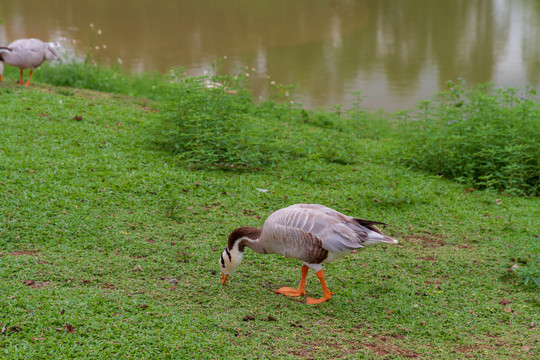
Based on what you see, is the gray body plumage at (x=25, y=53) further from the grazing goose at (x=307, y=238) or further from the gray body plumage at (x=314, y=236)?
the gray body plumage at (x=314, y=236)

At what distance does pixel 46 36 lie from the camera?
53.0ft

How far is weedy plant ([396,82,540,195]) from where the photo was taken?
738 cm

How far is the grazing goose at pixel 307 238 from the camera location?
169 inches

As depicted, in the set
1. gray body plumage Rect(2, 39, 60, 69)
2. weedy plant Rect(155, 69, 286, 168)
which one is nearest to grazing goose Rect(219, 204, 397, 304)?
weedy plant Rect(155, 69, 286, 168)

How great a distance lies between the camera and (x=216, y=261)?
4.98m

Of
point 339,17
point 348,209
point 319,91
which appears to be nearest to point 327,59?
point 319,91

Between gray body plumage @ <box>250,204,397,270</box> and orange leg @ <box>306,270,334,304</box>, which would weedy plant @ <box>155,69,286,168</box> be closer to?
gray body plumage @ <box>250,204,397,270</box>

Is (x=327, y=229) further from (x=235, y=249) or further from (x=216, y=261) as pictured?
(x=216, y=261)

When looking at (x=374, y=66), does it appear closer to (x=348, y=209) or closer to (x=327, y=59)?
(x=327, y=59)

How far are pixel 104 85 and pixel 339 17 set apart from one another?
13.3 meters

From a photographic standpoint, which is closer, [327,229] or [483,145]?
[327,229]

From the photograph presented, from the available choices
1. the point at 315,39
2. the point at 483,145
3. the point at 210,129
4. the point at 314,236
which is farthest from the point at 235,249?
the point at 315,39

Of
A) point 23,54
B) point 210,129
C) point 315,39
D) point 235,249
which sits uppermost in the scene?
point 23,54

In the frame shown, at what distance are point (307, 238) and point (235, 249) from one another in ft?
1.99
